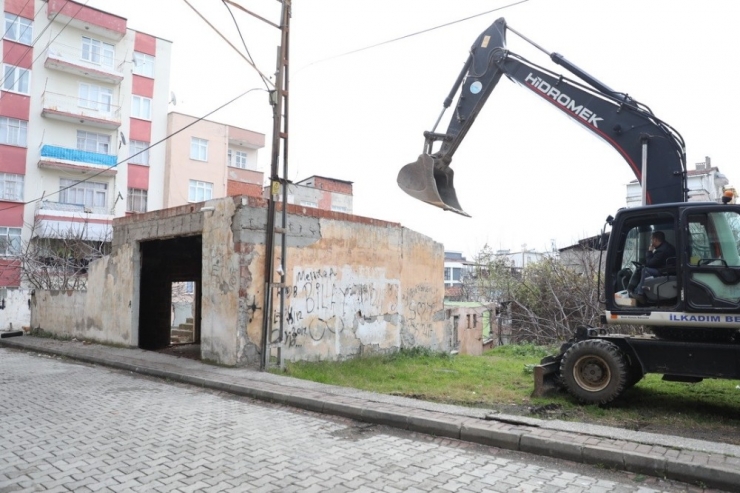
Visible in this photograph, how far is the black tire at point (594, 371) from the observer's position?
6.93 meters

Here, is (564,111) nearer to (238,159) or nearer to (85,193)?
(85,193)

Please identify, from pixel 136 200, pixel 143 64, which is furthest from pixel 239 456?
pixel 143 64

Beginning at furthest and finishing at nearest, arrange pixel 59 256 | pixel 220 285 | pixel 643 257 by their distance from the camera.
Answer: pixel 59 256, pixel 220 285, pixel 643 257

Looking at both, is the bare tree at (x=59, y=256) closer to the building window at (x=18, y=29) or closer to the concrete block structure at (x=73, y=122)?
the concrete block structure at (x=73, y=122)

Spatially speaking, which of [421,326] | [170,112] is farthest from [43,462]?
[170,112]

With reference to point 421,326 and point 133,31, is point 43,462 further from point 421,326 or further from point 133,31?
point 133,31

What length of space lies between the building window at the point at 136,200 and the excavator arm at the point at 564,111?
28.5 m

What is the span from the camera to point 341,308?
12.1 meters

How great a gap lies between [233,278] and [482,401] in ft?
18.5

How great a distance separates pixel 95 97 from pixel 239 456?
33342 mm

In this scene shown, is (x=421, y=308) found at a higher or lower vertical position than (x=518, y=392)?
higher

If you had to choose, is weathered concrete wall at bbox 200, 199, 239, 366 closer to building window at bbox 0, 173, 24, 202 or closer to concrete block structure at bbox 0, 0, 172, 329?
concrete block structure at bbox 0, 0, 172, 329

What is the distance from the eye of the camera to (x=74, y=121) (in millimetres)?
30781

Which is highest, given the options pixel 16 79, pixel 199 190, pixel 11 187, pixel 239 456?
pixel 16 79
